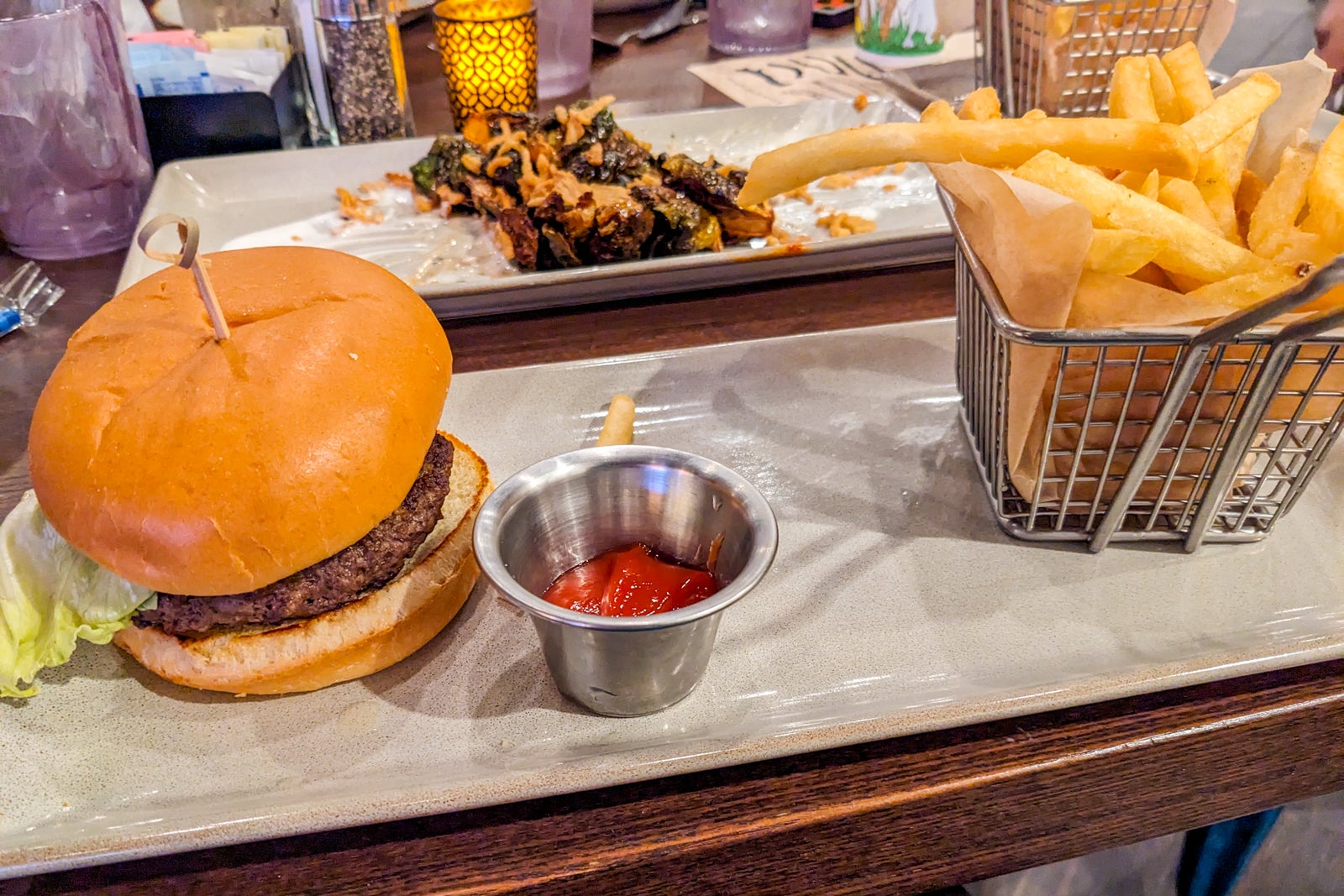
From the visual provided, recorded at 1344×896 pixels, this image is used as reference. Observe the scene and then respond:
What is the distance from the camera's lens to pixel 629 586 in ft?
4.29

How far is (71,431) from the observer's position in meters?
1.21

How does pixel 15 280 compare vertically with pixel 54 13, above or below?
below

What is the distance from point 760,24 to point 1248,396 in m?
3.56

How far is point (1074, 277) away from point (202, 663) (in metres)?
1.35

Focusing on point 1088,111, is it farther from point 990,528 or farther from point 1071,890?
point 1071,890

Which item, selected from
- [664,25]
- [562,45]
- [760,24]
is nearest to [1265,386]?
[562,45]

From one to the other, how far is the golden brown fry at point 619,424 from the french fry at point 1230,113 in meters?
1.01

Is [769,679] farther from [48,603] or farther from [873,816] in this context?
[48,603]

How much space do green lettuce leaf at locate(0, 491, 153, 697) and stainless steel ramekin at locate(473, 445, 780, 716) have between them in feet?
1.80

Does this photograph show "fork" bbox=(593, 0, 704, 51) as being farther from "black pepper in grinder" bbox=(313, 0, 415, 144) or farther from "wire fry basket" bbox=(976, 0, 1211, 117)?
"wire fry basket" bbox=(976, 0, 1211, 117)

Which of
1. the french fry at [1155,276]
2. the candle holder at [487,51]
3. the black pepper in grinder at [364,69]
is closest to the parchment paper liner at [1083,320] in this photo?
the french fry at [1155,276]

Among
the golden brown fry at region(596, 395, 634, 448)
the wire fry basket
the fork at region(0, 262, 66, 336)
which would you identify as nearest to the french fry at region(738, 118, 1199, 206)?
the golden brown fry at region(596, 395, 634, 448)

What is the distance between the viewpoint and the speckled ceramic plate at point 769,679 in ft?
3.59

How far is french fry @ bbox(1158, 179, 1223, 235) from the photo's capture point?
1.34 metres
